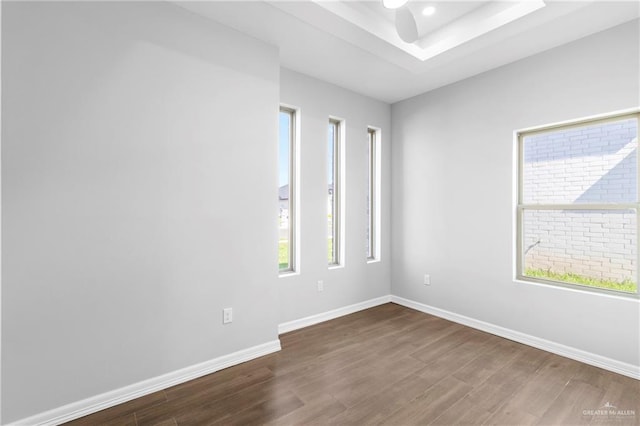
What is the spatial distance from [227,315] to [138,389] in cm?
74

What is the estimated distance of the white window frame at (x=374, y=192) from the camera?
13.6 feet

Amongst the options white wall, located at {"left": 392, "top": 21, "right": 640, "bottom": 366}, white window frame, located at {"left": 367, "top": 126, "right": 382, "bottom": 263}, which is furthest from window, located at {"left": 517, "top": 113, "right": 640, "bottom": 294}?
white window frame, located at {"left": 367, "top": 126, "right": 382, "bottom": 263}

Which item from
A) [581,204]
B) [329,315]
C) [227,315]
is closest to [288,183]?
[227,315]

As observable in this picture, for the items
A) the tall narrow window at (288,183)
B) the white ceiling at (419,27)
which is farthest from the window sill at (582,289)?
the tall narrow window at (288,183)

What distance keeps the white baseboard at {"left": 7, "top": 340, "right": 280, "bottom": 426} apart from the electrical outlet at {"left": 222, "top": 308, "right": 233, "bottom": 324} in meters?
0.29

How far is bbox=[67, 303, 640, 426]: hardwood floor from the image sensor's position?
1.84m

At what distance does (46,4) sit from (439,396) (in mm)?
3573

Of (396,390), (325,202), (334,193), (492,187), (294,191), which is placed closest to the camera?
(396,390)

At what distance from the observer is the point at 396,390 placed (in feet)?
6.98

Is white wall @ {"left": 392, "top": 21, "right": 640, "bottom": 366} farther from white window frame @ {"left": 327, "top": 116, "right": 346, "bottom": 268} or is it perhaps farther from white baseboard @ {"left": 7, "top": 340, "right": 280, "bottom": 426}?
white baseboard @ {"left": 7, "top": 340, "right": 280, "bottom": 426}

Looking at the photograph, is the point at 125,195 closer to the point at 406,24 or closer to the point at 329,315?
the point at 406,24

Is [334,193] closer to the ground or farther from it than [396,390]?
farther from it

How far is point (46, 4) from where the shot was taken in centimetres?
176

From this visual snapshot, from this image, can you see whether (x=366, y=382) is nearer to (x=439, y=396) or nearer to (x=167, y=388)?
(x=439, y=396)
